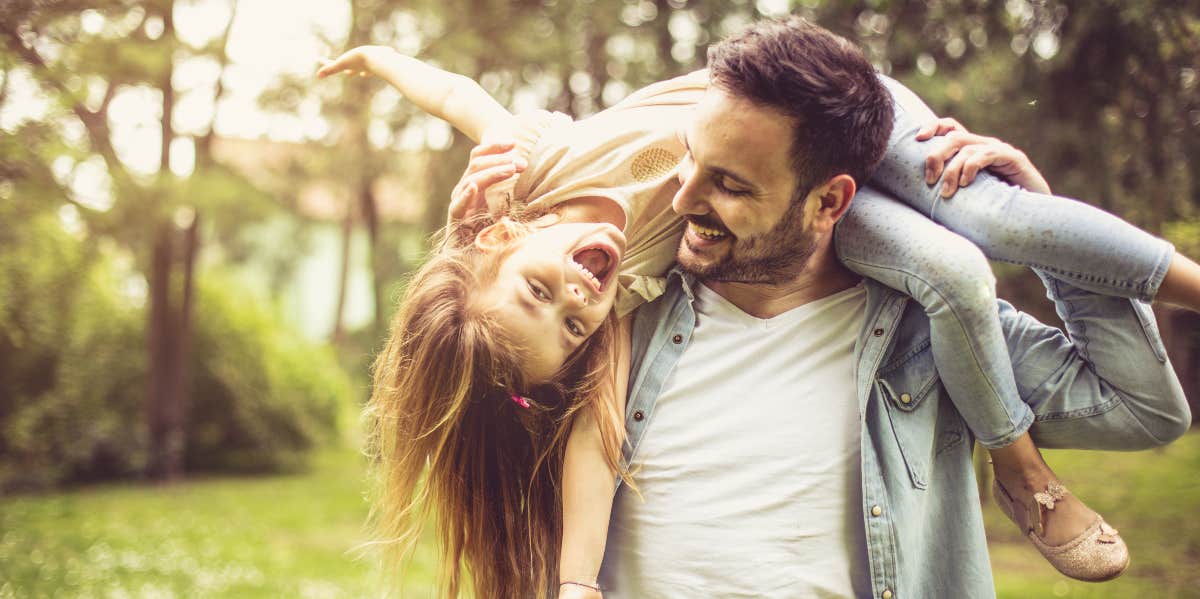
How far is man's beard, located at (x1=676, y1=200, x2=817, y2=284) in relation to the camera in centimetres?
200

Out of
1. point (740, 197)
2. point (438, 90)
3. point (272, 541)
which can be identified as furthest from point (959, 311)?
point (272, 541)

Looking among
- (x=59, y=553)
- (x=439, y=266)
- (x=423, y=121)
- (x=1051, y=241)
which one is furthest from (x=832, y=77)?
(x=423, y=121)

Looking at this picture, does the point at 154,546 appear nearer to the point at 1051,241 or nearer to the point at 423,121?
the point at 423,121

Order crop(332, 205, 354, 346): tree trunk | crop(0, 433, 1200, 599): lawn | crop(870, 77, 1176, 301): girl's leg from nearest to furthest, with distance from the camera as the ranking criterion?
crop(870, 77, 1176, 301): girl's leg → crop(0, 433, 1200, 599): lawn → crop(332, 205, 354, 346): tree trunk

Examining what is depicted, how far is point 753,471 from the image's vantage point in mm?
2039

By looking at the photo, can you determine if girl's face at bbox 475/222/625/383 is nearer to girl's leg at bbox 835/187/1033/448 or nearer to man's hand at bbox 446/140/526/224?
man's hand at bbox 446/140/526/224

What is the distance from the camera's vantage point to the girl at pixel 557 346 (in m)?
2.01

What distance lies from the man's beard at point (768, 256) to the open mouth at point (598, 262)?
15 centimetres

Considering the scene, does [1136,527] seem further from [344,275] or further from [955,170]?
[344,275]

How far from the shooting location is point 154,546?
25.0ft

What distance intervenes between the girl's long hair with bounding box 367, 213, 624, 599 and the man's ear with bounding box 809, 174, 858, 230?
0.53m

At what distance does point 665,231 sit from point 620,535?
2.28 feet

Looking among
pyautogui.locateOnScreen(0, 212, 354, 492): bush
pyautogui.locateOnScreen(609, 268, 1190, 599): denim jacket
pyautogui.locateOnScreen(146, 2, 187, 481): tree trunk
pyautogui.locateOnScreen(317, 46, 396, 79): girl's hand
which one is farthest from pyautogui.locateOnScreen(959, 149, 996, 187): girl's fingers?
pyautogui.locateOnScreen(146, 2, 187, 481): tree trunk

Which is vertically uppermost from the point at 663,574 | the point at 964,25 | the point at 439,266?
the point at 964,25
